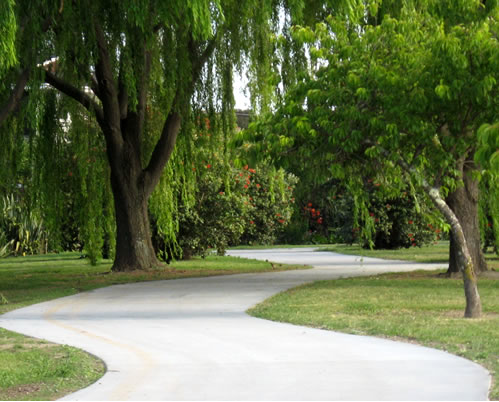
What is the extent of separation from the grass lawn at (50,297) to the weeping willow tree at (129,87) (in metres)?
1.62

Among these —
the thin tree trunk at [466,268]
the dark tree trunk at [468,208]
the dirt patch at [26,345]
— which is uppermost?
the dark tree trunk at [468,208]

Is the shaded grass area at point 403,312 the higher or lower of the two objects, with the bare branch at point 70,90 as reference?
lower

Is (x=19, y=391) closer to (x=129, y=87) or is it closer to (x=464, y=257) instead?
(x=464, y=257)

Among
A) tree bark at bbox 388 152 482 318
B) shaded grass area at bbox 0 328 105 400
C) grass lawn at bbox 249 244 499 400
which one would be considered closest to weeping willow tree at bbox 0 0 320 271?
tree bark at bbox 388 152 482 318

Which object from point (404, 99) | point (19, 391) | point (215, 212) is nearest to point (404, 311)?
point (404, 99)

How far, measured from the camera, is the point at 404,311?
13.2 m

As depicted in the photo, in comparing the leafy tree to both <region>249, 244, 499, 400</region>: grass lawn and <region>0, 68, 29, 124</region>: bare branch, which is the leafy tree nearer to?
<region>249, 244, 499, 400</region>: grass lawn

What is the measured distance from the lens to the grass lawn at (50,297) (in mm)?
7852

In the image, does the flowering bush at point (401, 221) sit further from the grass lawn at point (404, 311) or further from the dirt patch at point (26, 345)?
the dirt patch at point (26, 345)

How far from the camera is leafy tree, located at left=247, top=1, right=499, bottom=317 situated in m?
12.2

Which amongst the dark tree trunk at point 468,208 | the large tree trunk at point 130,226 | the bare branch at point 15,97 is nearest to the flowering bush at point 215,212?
the large tree trunk at point 130,226

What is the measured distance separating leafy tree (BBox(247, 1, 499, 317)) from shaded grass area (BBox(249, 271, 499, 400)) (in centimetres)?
107

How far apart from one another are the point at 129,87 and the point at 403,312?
7.77m

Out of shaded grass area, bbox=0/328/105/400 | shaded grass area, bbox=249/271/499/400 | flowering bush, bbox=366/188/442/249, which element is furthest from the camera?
flowering bush, bbox=366/188/442/249
